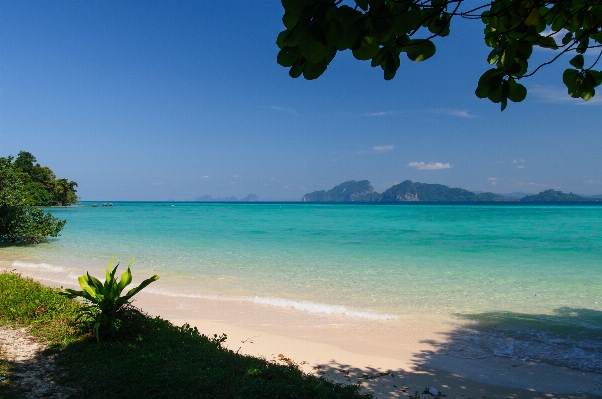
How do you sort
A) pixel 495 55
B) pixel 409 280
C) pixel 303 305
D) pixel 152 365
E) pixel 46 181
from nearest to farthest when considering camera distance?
pixel 495 55
pixel 152 365
pixel 303 305
pixel 409 280
pixel 46 181

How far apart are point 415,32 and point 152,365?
4198 millimetres

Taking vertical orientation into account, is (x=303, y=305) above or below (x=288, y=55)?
below

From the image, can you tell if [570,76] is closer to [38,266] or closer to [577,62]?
[577,62]

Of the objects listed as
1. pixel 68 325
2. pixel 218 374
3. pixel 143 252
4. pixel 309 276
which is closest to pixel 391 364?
pixel 218 374

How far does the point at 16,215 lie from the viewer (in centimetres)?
1722

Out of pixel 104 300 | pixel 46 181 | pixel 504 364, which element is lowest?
pixel 504 364

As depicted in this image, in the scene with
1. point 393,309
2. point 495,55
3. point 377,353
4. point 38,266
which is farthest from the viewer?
point 38,266

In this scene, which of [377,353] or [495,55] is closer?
[495,55]

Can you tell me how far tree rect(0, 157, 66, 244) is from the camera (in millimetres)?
16250

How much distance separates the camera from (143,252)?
1680 cm

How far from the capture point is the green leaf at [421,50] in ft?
4.84

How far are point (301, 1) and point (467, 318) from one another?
791 cm

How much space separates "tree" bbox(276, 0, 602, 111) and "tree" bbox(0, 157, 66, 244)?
19.5 metres

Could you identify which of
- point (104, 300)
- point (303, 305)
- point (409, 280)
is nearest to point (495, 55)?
point (104, 300)
